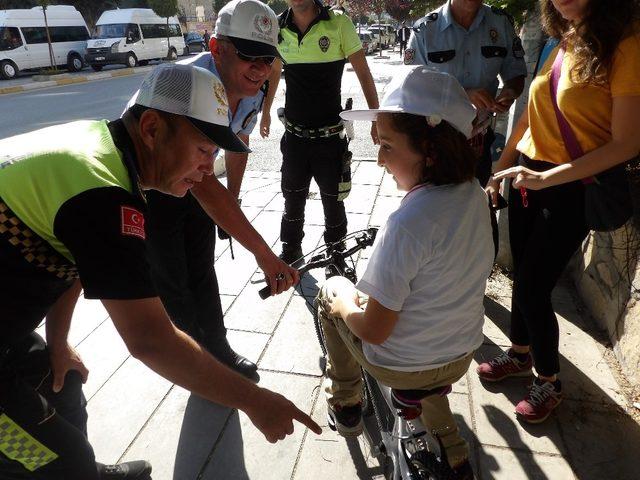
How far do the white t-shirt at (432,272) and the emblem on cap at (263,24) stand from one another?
4.58 feet

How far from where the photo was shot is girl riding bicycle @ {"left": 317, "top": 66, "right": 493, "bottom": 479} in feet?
4.66

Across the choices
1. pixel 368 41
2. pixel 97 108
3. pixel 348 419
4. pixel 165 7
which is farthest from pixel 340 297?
pixel 165 7

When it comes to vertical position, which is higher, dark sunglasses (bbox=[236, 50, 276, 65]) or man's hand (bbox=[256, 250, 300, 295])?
dark sunglasses (bbox=[236, 50, 276, 65])

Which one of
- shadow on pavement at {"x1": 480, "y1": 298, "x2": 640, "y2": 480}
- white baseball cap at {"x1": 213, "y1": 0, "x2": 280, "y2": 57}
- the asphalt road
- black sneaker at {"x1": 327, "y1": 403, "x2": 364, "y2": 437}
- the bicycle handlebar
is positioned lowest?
the asphalt road

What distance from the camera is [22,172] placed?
126 cm

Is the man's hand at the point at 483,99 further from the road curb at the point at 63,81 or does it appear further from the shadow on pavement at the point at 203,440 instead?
the road curb at the point at 63,81

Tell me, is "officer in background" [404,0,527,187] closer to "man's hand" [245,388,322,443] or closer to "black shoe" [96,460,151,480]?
"man's hand" [245,388,322,443]

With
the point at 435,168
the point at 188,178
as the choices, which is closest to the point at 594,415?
the point at 435,168

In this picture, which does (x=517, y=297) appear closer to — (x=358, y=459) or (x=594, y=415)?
(x=594, y=415)

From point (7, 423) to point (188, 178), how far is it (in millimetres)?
982

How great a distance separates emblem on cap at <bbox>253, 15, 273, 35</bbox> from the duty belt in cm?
121

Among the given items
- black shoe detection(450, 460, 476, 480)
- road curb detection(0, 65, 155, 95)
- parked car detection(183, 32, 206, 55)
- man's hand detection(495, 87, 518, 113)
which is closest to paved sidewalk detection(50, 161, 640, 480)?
black shoe detection(450, 460, 476, 480)

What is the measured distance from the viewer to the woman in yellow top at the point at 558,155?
1824 millimetres

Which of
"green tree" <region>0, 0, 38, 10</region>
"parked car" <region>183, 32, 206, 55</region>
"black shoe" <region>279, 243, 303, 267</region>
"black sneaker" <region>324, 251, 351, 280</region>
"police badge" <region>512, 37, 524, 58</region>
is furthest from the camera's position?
"parked car" <region>183, 32, 206, 55</region>
